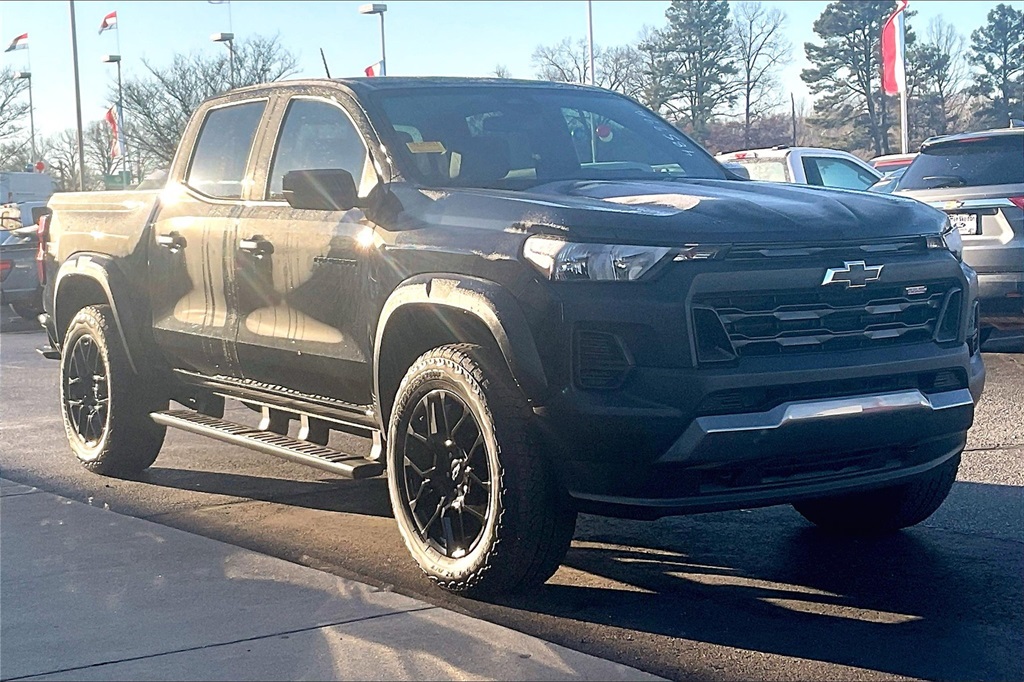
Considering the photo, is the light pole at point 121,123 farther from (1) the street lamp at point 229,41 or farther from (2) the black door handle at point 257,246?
(2) the black door handle at point 257,246

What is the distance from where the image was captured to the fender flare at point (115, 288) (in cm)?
691

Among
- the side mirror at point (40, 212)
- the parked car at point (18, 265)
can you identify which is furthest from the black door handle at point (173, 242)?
the parked car at point (18, 265)

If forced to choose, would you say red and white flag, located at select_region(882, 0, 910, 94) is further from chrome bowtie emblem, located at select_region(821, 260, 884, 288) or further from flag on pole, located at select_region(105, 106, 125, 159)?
chrome bowtie emblem, located at select_region(821, 260, 884, 288)

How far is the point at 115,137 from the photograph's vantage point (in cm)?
4850

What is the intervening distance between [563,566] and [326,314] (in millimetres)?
1348

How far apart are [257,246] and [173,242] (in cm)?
87

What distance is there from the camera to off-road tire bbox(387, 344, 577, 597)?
176 inches

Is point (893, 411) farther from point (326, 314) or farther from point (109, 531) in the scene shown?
point (109, 531)

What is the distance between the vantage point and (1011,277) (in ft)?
33.5

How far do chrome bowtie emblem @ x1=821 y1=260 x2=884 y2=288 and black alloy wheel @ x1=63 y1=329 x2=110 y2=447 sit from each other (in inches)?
156

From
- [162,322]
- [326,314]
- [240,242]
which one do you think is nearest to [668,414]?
[326,314]

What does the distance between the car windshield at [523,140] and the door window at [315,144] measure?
0.59 feet

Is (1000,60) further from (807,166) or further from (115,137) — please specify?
(807,166)

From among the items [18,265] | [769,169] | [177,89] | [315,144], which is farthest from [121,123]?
[315,144]
